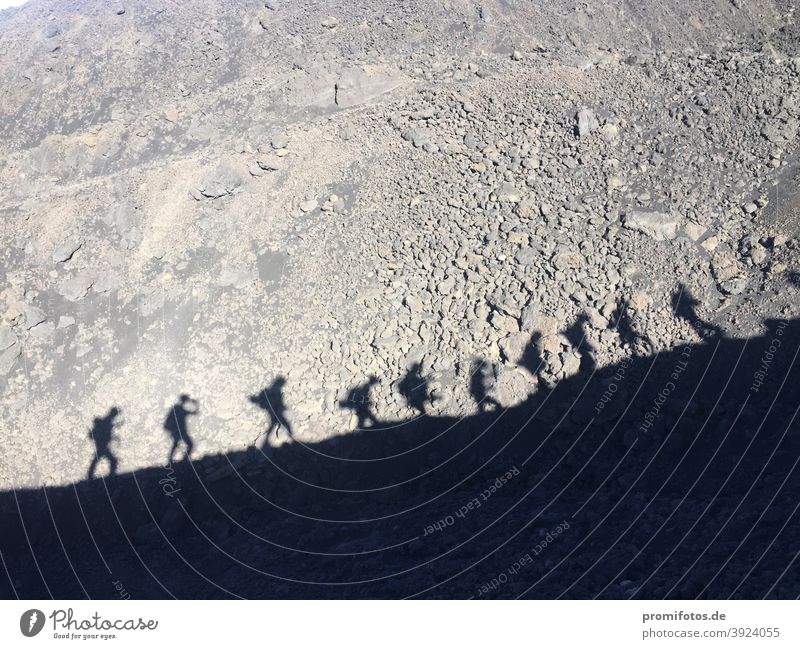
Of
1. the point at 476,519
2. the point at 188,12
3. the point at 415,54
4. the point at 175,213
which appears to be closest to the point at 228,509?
the point at 476,519

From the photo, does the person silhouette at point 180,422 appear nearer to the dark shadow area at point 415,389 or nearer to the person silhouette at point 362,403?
the person silhouette at point 362,403

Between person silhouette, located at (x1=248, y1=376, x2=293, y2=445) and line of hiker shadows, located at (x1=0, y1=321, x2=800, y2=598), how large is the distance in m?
0.41

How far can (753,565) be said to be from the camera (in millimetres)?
7199

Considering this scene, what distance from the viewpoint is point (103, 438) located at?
38.1ft

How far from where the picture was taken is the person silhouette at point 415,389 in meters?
10.7

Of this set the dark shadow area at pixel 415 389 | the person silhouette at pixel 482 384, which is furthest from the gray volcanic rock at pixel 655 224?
the dark shadow area at pixel 415 389

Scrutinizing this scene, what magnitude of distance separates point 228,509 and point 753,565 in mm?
8328

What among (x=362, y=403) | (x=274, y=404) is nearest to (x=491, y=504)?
(x=362, y=403)

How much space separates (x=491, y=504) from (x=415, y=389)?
241 centimetres

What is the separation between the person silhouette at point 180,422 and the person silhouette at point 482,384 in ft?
17.6

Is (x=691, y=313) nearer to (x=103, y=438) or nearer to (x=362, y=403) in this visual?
(x=362, y=403)

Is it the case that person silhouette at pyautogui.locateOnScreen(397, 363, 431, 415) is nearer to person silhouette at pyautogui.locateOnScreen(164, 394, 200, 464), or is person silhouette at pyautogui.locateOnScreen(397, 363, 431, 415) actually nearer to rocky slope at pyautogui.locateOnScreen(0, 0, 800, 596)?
rocky slope at pyautogui.locateOnScreen(0, 0, 800, 596)

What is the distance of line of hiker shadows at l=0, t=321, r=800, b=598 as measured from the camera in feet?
26.3

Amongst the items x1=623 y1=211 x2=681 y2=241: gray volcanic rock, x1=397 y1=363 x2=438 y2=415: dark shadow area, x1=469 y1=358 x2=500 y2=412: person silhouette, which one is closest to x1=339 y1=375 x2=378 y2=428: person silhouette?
x1=397 y1=363 x2=438 y2=415: dark shadow area
